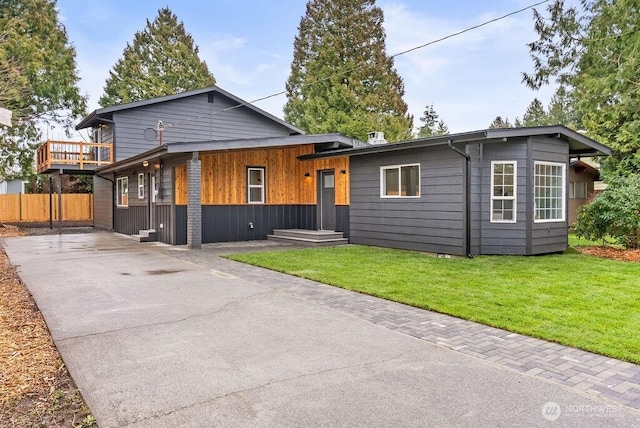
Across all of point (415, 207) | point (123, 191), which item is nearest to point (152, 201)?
point (123, 191)

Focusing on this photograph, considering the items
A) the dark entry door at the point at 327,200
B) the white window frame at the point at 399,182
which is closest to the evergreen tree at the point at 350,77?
the dark entry door at the point at 327,200

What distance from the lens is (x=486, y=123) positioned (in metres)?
44.5

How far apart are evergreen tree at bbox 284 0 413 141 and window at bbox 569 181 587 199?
1062cm

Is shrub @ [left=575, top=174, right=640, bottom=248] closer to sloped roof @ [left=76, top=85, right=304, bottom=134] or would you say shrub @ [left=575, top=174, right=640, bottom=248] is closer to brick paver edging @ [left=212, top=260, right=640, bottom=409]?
brick paver edging @ [left=212, top=260, right=640, bottom=409]

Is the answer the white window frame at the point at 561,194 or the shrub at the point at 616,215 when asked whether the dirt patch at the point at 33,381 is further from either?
the shrub at the point at 616,215

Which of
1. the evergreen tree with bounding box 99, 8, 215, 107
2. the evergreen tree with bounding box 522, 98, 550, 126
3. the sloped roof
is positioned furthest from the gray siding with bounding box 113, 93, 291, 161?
the evergreen tree with bounding box 522, 98, 550, 126

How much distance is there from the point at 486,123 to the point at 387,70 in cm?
2007

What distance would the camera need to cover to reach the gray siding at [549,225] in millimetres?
9531

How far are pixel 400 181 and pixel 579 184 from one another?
14.7 metres

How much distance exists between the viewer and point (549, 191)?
10.0m

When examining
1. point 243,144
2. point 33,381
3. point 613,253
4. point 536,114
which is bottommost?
point 33,381

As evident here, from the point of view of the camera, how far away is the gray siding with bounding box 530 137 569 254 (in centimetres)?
953

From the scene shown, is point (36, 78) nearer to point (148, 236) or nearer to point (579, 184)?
point (148, 236)

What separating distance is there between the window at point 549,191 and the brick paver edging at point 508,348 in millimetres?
5942
